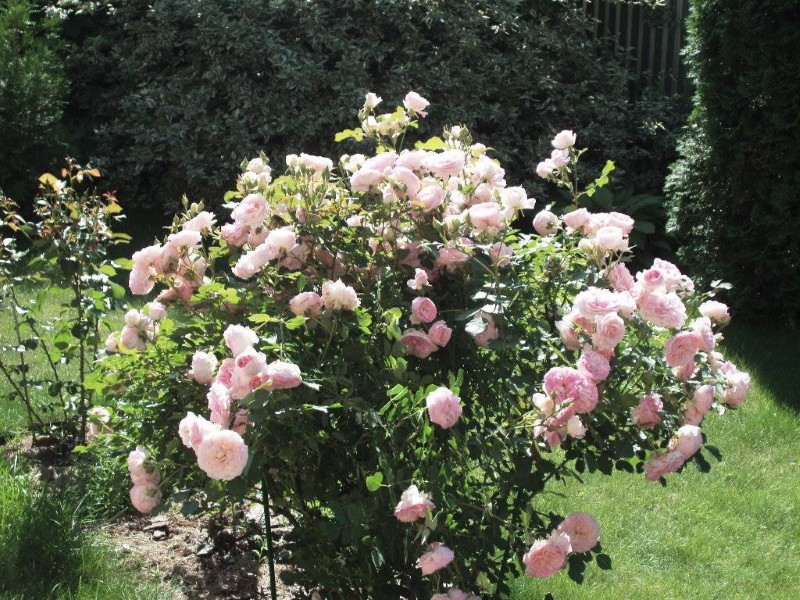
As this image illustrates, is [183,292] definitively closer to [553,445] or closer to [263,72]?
[553,445]

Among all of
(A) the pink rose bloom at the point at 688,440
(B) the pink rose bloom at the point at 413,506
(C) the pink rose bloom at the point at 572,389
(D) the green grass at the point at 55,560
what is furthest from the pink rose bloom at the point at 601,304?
(D) the green grass at the point at 55,560

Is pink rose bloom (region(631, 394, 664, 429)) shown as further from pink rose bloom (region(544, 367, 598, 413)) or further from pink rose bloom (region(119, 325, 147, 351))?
pink rose bloom (region(119, 325, 147, 351))

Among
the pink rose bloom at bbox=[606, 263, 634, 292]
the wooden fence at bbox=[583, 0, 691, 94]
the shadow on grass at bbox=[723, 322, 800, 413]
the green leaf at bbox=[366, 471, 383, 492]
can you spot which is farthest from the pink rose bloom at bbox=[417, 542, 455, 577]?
the wooden fence at bbox=[583, 0, 691, 94]

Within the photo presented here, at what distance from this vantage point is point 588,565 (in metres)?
3.48

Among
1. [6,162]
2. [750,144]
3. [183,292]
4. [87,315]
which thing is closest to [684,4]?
[750,144]

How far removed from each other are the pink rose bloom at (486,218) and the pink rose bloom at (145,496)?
999mm

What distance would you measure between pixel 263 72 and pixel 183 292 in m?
5.01

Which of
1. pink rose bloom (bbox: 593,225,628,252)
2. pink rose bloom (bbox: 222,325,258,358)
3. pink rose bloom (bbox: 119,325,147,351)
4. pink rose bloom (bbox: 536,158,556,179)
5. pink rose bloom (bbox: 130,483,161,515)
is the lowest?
pink rose bloom (bbox: 130,483,161,515)

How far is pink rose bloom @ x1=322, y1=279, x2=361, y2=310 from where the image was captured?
239 cm

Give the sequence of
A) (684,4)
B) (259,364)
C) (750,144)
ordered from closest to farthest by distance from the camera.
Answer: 1. (259,364)
2. (750,144)
3. (684,4)

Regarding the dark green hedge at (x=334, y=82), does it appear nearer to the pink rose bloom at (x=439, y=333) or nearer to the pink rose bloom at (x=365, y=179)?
the pink rose bloom at (x=365, y=179)

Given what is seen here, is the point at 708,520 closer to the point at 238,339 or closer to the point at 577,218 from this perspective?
the point at 577,218

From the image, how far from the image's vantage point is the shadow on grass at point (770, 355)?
4938 millimetres

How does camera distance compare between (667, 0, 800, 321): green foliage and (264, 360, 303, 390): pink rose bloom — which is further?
(667, 0, 800, 321): green foliage
